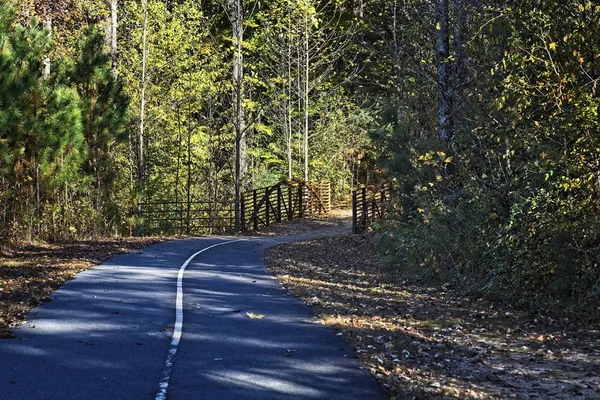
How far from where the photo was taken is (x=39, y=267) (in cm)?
1617

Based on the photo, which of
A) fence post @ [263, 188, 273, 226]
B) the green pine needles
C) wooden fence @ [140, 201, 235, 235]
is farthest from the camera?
fence post @ [263, 188, 273, 226]

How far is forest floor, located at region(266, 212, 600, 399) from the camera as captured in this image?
24.4 ft

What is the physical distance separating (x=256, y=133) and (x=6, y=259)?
27.9m

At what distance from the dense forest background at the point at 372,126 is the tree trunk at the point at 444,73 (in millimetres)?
39

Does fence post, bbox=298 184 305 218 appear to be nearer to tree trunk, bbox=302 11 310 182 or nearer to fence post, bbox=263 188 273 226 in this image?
tree trunk, bbox=302 11 310 182

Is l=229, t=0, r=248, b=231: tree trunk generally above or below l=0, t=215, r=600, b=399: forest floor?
above

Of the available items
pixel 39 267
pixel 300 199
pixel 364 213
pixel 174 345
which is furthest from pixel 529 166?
pixel 300 199

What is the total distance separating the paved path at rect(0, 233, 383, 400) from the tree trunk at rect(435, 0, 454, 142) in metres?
5.01

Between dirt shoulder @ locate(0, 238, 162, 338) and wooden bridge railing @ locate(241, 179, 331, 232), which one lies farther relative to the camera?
wooden bridge railing @ locate(241, 179, 331, 232)

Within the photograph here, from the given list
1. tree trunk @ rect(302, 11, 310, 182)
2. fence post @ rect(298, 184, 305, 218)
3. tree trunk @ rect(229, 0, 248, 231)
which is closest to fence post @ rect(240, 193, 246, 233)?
tree trunk @ rect(229, 0, 248, 231)

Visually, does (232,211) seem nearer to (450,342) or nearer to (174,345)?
(450,342)

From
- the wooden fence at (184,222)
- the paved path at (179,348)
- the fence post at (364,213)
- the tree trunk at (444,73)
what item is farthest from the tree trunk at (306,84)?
the paved path at (179,348)

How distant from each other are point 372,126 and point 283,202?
12495 mm

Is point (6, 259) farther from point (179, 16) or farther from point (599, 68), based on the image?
point (179, 16)
